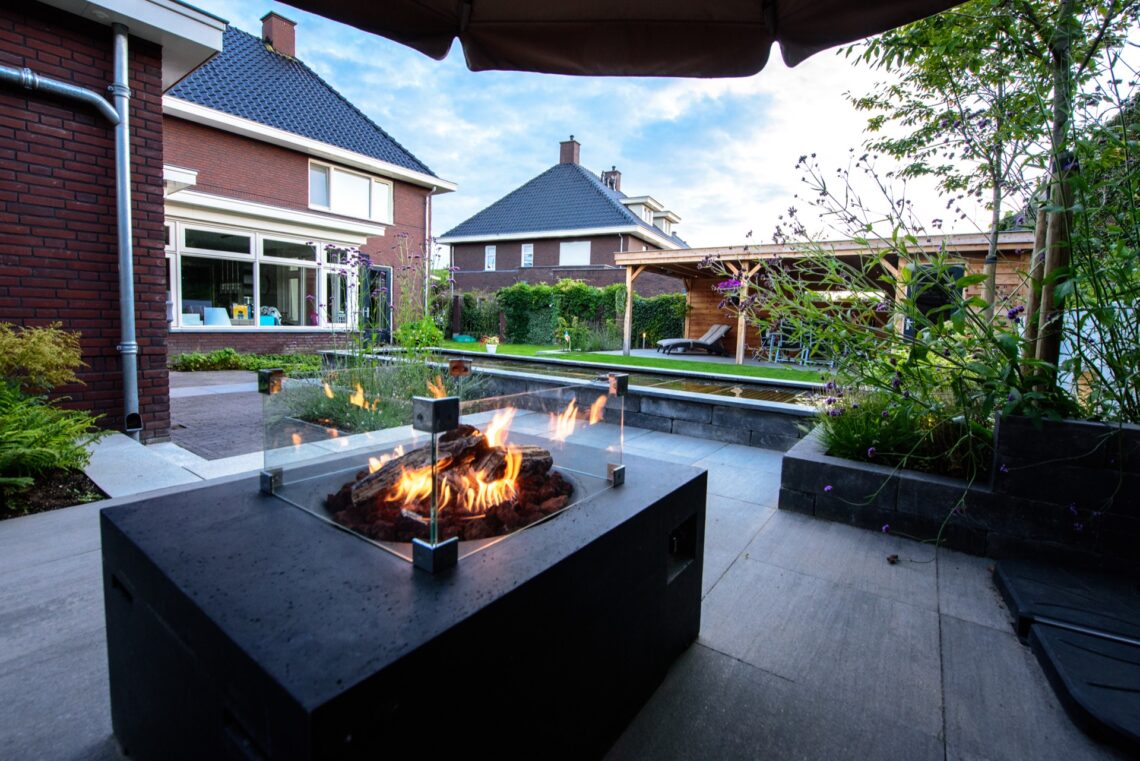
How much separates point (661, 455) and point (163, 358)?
12.9ft

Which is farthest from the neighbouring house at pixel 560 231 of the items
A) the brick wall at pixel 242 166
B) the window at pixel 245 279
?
the window at pixel 245 279

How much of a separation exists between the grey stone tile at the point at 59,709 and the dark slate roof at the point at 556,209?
20774 mm

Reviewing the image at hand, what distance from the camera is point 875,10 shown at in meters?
Answer: 1.50

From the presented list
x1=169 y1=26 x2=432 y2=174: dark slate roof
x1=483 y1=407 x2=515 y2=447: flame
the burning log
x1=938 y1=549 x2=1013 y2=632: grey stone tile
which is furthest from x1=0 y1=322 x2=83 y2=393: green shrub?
x1=169 y1=26 x2=432 y2=174: dark slate roof

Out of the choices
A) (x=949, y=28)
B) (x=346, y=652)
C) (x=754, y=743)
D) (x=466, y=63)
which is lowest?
(x=754, y=743)

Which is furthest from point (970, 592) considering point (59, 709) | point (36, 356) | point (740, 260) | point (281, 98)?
point (281, 98)

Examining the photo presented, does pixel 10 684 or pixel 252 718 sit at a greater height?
pixel 252 718

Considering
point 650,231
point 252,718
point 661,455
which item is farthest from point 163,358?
point 650,231

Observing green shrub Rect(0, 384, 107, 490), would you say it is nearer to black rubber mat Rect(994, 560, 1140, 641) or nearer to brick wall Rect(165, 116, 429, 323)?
black rubber mat Rect(994, 560, 1140, 641)

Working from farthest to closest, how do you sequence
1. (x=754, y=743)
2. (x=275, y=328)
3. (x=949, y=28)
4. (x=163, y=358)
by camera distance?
(x=275, y=328) → (x=163, y=358) → (x=949, y=28) → (x=754, y=743)

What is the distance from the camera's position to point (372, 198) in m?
14.4

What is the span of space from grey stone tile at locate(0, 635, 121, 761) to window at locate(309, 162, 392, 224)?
13.5 m

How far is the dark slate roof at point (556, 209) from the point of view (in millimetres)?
21953

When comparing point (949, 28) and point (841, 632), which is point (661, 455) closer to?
point (841, 632)
